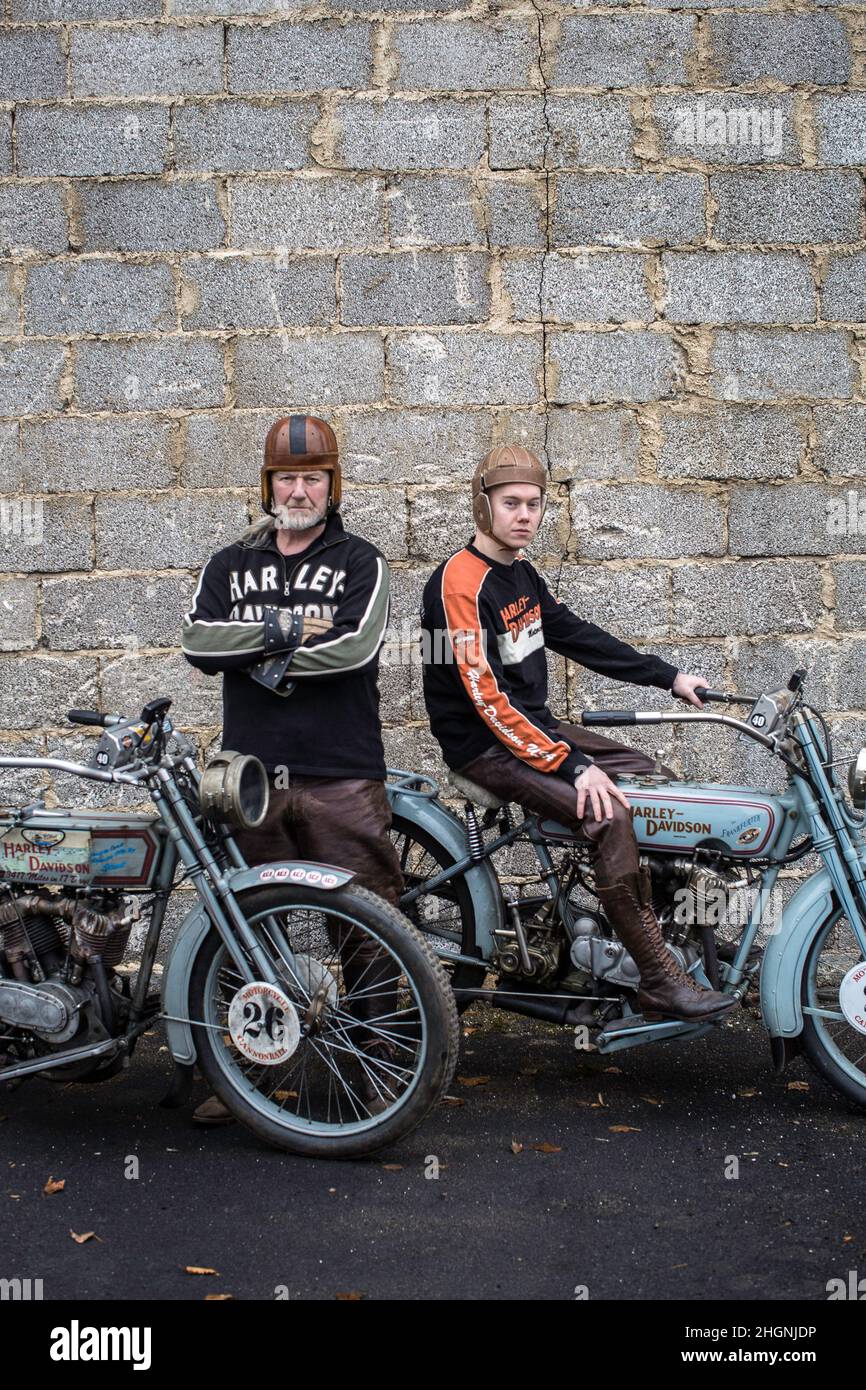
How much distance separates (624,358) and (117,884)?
3.04m

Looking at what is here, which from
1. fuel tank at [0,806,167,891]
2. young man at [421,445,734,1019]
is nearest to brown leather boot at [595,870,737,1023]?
young man at [421,445,734,1019]

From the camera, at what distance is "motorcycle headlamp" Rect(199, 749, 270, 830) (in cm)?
394

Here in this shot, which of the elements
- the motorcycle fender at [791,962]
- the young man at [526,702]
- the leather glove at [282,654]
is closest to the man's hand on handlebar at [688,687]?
the young man at [526,702]

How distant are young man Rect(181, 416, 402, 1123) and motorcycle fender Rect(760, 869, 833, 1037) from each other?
1.20m

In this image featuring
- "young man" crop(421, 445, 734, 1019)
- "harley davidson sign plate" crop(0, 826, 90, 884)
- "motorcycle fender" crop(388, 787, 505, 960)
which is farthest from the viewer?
"motorcycle fender" crop(388, 787, 505, 960)

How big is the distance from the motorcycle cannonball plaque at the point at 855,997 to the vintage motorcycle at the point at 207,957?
46.5 inches

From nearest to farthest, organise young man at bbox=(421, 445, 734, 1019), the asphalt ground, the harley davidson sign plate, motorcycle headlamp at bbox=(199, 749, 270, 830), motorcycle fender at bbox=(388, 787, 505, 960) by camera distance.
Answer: the asphalt ground, motorcycle headlamp at bbox=(199, 749, 270, 830), the harley davidson sign plate, young man at bbox=(421, 445, 734, 1019), motorcycle fender at bbox=(388, 787, 505, 960)

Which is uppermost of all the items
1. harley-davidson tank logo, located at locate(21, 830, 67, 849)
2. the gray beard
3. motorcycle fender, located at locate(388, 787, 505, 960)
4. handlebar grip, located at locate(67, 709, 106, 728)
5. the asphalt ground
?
the gray beard

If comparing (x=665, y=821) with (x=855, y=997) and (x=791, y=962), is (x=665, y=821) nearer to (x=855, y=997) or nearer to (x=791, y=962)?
(x=791, y=962)

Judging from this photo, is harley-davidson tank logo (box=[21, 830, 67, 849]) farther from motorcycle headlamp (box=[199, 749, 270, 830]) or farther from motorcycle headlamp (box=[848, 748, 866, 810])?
motorcycle headlamp (box=[848, 748, 866, 810])

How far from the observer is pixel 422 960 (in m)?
3.92

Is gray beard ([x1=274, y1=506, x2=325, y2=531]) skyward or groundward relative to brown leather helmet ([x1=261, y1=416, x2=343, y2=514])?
groundward

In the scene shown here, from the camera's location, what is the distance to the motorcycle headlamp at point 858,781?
165 inches

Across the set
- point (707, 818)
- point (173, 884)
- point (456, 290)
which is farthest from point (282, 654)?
point (456, 290)
